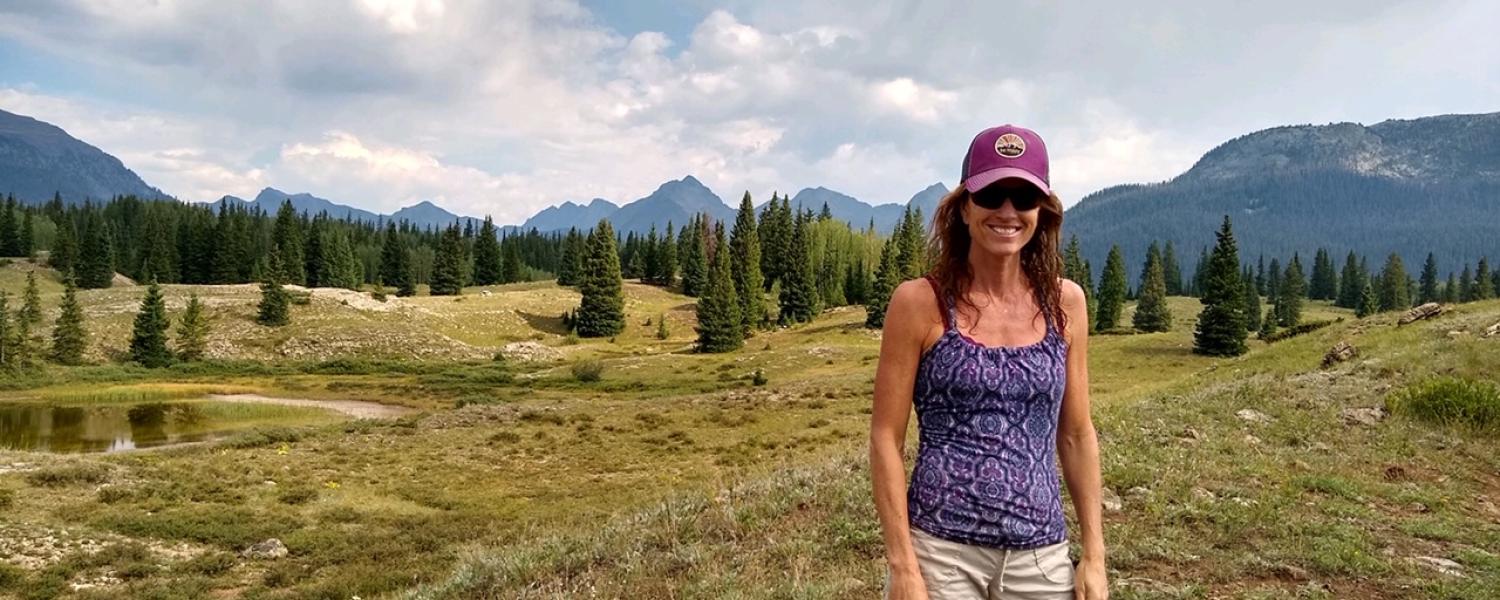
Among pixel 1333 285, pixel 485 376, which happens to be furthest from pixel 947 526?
pixel 1333 285

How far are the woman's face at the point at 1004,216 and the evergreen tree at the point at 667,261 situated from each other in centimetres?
12080

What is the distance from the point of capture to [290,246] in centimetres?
11056

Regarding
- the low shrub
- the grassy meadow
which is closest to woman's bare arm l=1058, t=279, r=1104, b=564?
the grassy meadow

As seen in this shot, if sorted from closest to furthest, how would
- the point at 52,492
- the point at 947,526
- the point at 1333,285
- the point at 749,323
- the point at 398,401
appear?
the point at 947,526
the point at 52,492
the point at 398,401
the point at 749,323
the point at 1333,285

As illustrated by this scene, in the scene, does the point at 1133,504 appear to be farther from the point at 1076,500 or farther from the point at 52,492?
the point at 52,492

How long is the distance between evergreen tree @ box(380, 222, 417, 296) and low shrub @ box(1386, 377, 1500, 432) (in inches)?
4577

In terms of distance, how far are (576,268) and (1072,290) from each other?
12508cm

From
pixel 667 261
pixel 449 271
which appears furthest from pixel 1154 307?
pixel 449 271

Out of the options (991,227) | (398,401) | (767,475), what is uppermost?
(991,227)

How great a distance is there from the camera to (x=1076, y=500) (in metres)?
3.50

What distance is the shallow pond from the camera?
124ft

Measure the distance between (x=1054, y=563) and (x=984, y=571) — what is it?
0.32 m

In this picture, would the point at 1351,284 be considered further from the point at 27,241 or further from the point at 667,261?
the point at 27,241

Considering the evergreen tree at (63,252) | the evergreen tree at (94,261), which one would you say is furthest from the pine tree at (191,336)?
the evergreen tree at (63,252)
